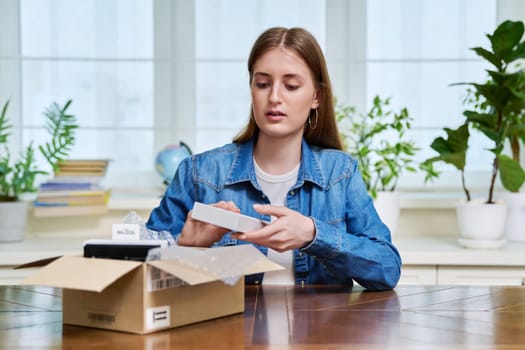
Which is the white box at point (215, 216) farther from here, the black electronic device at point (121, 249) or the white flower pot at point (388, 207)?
the white flower pot at point (388, 207)

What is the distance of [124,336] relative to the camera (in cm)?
123

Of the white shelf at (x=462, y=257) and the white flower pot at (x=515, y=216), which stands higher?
the white flower pot at (x=515, y=216)

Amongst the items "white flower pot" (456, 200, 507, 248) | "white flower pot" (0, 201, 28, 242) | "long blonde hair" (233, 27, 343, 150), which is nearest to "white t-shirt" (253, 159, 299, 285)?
"long blonde hair" (233, 27, 343, 150)

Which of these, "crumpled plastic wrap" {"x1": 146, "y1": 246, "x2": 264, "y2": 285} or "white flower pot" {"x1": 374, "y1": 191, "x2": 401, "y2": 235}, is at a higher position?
"crumpled plastic wrap" {"x1": 146, "y1": 246, "x2": 264, "y2": 285}

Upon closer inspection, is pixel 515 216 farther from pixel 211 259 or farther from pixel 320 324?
pixel 211 259

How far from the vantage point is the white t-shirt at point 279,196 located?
78.8 inches

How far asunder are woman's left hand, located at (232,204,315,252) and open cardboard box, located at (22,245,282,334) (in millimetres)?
120

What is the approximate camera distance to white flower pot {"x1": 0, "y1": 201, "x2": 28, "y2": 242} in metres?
3.00

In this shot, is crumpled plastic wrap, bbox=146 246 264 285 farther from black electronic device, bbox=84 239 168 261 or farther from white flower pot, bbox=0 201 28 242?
white flower pot, bbox=0 201 28 242

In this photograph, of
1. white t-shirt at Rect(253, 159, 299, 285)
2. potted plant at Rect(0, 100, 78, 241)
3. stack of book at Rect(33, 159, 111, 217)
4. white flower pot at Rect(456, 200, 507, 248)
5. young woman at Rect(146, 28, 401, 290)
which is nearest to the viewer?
young woman at Rect(146, 28, 401, 290)

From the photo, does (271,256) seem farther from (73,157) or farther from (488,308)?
(73,157)

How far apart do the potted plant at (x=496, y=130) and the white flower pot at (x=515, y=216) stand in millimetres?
110

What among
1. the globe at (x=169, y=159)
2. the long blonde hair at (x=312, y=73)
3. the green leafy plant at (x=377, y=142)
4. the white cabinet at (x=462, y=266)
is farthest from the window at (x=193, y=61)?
the long blonde hair at (x=312, y=73)

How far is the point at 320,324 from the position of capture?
132cm
